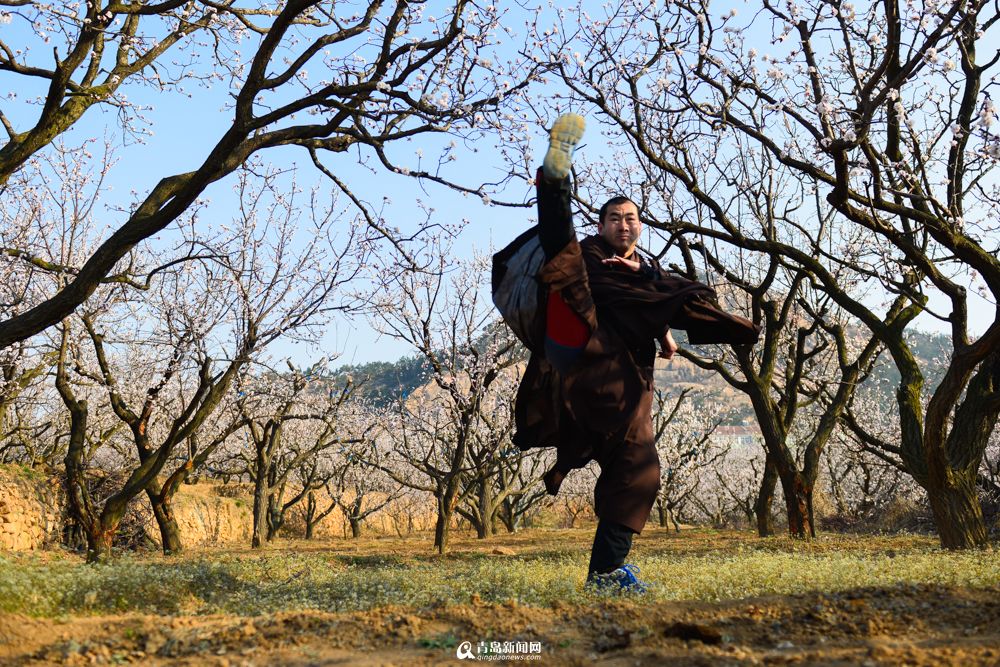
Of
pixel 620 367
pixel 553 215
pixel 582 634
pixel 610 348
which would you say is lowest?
pixel 582 634

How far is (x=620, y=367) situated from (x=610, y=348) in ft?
0.47

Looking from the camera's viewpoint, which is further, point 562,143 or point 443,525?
point 443,525

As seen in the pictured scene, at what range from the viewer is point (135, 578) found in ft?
19.0

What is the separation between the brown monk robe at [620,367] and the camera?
5316 millimetres

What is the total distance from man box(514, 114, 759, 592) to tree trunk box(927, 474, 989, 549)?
4.94 m

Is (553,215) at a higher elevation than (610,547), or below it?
higher

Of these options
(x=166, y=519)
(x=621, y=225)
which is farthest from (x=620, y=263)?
(x=166, y=519)

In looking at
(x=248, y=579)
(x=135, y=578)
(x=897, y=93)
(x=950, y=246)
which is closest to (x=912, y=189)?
(x=950, y=246)

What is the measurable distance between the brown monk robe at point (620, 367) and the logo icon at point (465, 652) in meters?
1.78

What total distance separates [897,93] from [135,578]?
748cm

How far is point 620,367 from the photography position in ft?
17.8

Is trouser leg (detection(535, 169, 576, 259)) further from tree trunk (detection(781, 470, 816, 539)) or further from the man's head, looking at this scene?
tree trunk (detection(781, 470, 816, 539))

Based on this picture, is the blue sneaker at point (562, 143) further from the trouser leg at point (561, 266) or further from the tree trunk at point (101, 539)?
the tree trunk at point (101, 539)

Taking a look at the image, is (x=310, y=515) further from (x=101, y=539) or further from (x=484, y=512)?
(x=101, y=539)
